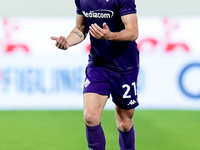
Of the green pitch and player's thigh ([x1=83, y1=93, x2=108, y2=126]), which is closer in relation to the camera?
player's thigh ([x1=83, y1=93, x2=108, y2=126])

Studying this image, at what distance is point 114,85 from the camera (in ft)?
9.40

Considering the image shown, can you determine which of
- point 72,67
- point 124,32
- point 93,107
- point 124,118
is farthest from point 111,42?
point 72,67

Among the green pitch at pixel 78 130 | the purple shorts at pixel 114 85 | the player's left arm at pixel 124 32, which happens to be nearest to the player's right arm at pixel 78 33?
the purple shorts at pixel 114 85

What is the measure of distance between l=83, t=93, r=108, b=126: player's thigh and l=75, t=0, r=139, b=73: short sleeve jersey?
265 mm

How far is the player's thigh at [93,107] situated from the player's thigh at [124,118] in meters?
0.30

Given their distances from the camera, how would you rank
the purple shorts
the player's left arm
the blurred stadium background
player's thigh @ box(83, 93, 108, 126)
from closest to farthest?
the player's left arm < player's thigh @ box(83, 93, 108, 126) < the purple shorts < the blurred stadium background

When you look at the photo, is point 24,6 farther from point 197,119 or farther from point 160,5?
point 197,119

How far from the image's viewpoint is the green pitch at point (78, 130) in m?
3.57

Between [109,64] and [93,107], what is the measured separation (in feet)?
1.29

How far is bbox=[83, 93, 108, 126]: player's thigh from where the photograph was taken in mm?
2621

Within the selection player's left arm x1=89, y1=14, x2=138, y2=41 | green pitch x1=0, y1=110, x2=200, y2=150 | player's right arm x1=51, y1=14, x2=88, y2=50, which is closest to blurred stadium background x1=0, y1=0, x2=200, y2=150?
green pitch x1=0, y1=110, x2=200, y2=150

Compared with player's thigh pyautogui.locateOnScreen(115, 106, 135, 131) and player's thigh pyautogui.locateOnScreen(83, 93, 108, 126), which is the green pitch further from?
player's thigh pyautogui.locateOnScreen(83, 93, 108, 126)

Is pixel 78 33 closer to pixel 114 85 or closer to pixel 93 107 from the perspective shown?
pixel 114 85

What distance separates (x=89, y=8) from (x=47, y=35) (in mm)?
2180
